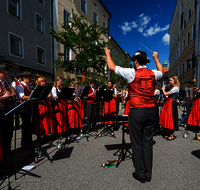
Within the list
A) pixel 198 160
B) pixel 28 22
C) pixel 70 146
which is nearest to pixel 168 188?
pixel 198 160

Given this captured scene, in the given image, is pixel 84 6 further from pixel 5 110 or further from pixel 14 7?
pixel 5 110

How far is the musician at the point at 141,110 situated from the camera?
240 cm

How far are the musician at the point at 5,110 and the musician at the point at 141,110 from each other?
7.66 ft

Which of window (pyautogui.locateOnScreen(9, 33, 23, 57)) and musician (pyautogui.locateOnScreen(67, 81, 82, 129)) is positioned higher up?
window (pyautogui.locateOnScreen(9, 33, 23, 57))

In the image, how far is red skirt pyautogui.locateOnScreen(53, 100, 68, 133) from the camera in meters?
4.92

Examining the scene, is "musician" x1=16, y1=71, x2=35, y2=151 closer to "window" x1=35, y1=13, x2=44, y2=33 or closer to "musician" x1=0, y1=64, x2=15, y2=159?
"musician" x1=0, y1=64, x2=15, y2=159

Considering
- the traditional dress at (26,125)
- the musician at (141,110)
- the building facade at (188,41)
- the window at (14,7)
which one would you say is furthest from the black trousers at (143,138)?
the building facade at (188,41)

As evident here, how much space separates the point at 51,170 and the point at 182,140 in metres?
4.16

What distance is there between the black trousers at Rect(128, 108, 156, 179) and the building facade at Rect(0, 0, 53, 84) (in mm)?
10488

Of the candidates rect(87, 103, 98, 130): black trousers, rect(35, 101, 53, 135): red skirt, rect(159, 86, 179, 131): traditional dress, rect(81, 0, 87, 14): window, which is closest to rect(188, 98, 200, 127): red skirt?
rect(159, 86, 179, 131): traditional dress

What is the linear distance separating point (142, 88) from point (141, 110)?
37cm

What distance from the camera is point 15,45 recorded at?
11.3 m

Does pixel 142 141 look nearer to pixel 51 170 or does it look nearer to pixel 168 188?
pixel 168 188

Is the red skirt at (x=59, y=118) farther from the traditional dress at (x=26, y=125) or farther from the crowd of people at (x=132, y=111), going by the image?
the traditional dress at (x=26, y=125)
